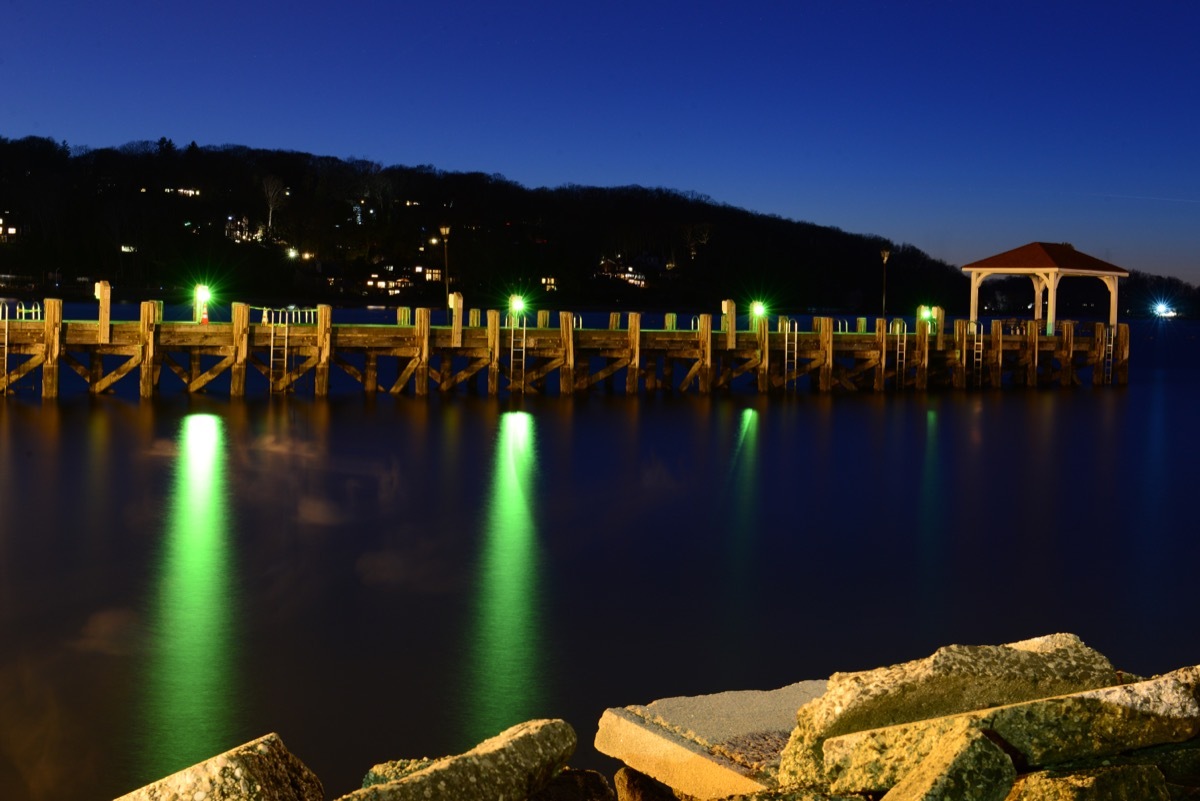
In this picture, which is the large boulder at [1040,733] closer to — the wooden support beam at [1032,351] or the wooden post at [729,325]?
the wooden post at [729,325]

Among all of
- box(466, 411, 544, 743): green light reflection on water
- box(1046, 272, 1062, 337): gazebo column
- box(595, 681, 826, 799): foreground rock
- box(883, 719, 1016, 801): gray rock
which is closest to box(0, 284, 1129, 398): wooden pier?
box(1046, 272, 1062, 337): gazebo column

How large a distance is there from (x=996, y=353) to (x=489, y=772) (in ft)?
121

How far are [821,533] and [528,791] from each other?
12.9 meters

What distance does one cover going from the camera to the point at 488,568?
15172mm

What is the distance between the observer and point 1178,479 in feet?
84.3

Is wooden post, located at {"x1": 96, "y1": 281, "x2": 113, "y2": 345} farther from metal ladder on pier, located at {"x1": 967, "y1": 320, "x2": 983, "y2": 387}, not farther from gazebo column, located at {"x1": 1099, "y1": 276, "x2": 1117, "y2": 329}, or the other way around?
gazebo column, located at {"x1": 1099, "y1": 276, "x2": 1117, "y2": 329}

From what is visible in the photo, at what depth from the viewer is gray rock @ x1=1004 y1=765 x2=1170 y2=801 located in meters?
5.16

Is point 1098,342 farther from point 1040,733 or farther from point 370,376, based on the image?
point 1040,733

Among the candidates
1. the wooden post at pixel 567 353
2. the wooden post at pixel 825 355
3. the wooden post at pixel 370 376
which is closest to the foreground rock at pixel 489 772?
the wooden post at pixel 567 353

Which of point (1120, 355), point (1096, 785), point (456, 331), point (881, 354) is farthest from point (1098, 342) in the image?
point (1096, 785)

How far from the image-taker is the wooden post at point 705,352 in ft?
115

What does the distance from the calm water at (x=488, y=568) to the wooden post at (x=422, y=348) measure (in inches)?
87.2

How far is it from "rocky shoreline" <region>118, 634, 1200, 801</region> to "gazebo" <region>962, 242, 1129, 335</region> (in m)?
37.2

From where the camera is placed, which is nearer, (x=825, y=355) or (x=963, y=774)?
(x=963, y=774)
